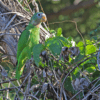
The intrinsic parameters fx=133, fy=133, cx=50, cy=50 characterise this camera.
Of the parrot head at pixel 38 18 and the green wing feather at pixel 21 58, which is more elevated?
the parrot head at pixel 38 18

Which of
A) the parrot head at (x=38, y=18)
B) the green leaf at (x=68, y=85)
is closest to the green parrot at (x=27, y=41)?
the parrot head at (x=38, y=18)

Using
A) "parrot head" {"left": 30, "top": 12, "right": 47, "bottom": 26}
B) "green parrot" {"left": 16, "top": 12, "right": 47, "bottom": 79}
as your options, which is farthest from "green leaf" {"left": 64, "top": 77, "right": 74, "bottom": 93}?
"parrot head" {"left": 30, "top": 12, "right": 47, "bottom": 26}

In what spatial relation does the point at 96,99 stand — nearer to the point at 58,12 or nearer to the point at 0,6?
the point at 0,6

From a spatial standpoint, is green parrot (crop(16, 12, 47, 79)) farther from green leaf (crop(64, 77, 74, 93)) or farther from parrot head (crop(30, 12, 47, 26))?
green leaf (crop(64, 77, 74, 93))

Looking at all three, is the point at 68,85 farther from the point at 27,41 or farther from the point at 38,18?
the point at 38,18

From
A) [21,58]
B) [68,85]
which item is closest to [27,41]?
[21,58]

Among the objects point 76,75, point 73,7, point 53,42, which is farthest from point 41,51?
point 73,7

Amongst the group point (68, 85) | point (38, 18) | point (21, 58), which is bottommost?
point (68, 85)

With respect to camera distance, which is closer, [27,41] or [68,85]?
[68,85]

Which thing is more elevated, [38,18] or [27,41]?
[38,18]

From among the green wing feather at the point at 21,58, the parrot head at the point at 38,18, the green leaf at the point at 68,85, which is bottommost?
the green leaf at the point at 68,85

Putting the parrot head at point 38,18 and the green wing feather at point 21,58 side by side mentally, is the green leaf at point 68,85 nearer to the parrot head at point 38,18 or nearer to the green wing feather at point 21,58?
the green wing feather at point 21,58
